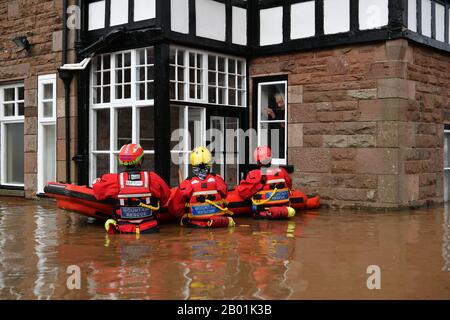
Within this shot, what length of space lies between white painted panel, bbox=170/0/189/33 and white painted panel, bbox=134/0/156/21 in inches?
13.4

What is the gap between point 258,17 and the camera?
1228cm

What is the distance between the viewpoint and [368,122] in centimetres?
1074

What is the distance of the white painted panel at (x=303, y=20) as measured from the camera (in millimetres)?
11508

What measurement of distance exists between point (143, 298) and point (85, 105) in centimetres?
781

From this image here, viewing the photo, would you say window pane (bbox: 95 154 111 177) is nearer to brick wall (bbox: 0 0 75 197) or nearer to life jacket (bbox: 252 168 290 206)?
brick wall (bbox: 0 0 75 197)

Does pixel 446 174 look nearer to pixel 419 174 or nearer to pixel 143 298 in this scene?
pixel 419 174

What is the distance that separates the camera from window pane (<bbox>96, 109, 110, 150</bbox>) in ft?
37.9

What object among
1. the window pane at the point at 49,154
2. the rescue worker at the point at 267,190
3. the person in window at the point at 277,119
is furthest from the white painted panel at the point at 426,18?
the window pane at the point at 49,154

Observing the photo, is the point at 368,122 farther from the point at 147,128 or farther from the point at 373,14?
the point at 147,128

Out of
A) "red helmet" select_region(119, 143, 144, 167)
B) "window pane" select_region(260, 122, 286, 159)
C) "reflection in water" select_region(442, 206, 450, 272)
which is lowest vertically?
"reflection in water" select_region(442, 206, 450, 272)

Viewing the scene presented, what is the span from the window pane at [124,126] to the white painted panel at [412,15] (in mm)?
Result: 5373

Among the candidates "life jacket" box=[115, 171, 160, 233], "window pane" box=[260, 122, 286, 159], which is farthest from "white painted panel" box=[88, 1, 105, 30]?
"life jacket" box=[115, 171, 160, 233]

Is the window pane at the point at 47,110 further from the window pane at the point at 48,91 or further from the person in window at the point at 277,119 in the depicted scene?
the person in window at the point at 277,119
